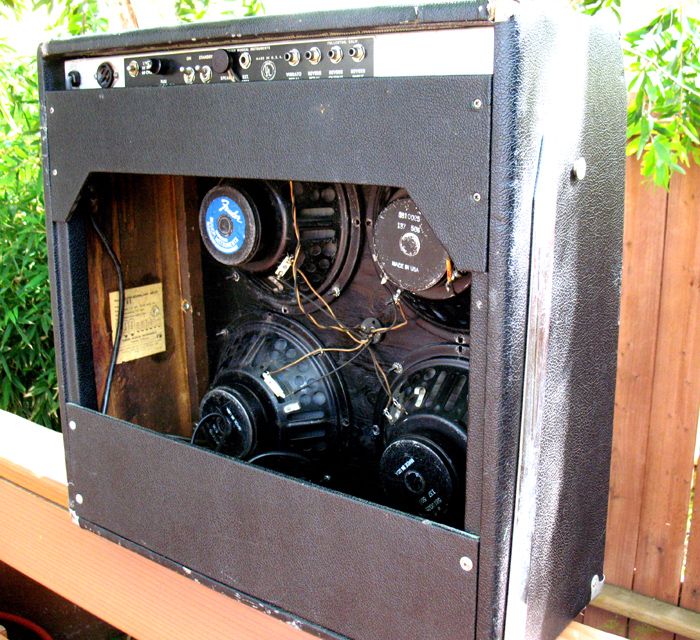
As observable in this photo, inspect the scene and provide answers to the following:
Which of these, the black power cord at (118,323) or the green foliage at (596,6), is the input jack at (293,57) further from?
the green foliage at (596,6)

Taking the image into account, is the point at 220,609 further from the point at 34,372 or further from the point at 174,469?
the point at 34,372

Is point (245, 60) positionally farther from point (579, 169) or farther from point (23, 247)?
point (23, 247)

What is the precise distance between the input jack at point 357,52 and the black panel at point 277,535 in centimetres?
50

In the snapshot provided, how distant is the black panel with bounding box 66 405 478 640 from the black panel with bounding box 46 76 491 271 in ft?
1.12

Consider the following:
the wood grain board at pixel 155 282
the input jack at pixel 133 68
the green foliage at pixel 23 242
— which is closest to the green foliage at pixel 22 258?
the green foliage at pixel 23 242

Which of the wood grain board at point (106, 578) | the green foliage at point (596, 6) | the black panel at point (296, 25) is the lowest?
the wood grain board at point (106, 578)

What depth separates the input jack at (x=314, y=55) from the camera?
35.0 inches

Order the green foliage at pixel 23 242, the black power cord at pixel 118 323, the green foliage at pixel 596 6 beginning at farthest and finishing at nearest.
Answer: the green foliage at pixel 23 242 → the green foliage at pixel 596 6 → the black power cord at pixel 118 323

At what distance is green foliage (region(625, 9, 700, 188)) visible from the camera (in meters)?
1.62

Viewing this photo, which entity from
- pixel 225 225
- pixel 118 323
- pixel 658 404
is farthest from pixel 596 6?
pixel 118 323

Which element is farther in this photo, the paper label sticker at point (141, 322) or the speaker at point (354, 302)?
the paper label sticker at point (141, 322)

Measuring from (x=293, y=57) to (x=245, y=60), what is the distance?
0.25 feet

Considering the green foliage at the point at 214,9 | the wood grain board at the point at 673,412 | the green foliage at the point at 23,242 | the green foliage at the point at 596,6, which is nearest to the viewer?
the green foliage at the point at 596,6

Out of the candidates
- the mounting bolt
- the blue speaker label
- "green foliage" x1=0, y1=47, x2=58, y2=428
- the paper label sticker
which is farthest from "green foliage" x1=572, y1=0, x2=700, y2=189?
"green foliage" x1=0, y1=47, x2=58, y2=428
